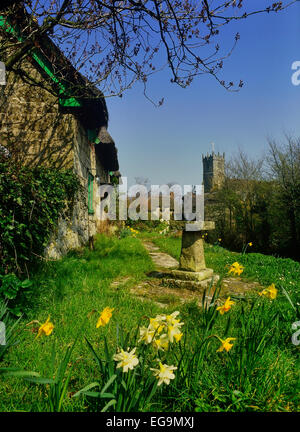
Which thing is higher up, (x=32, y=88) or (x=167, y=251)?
(x=32, y=88)

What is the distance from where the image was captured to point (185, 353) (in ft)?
5.70

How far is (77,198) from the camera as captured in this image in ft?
21.4

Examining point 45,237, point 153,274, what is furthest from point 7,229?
point 153,274

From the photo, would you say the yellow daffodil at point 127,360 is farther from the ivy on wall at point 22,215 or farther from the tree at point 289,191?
the tree at point 289,191

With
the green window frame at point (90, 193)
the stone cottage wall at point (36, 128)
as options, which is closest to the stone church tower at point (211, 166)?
the green window frame at point (90, 193)

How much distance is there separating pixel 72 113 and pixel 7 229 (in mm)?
3987

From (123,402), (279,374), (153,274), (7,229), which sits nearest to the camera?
(123,402)

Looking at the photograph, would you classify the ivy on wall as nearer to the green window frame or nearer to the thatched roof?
the thatched roof

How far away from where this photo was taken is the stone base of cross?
14.6 feet

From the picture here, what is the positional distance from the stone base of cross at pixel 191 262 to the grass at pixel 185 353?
106 centimetres

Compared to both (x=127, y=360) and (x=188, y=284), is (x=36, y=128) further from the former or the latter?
(x=127, y=360)

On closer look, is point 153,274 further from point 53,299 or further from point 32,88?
point 32,88

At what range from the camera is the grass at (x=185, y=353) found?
62.5 inches

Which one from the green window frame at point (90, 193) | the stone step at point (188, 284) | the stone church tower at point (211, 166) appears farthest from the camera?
the stone church tower at point (211, 166)
